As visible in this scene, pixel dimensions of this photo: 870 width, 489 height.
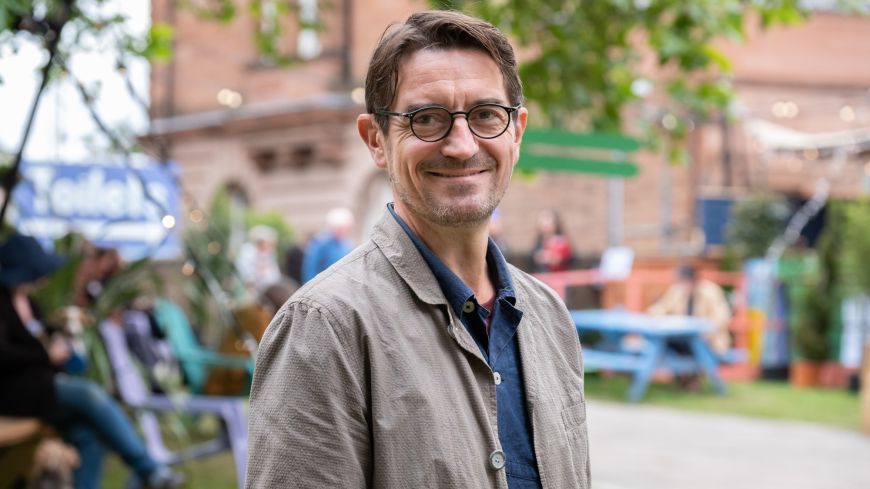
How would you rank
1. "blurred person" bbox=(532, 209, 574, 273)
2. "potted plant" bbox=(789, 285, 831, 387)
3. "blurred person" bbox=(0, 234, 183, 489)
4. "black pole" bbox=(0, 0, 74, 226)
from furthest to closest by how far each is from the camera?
"blurred person" bbox=(532, 209, 574, 273)
"potted plant" bbox=(789, 285, 831, 387)
"blurred person" bbox=(0, 234, 183, 489)
"black pole" bbox=(0, 0, 74, 226)

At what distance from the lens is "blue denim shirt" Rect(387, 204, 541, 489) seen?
1843 millimetres

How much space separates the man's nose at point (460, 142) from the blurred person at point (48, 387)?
3.85m

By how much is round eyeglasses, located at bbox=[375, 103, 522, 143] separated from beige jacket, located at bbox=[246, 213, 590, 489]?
8.2 inches

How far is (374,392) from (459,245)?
0.37 metres

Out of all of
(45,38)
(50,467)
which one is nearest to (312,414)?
(45,38)

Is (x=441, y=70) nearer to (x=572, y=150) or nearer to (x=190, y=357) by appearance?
(x=572, y=150)

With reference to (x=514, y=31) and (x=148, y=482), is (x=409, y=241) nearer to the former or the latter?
(x=148, y=482)

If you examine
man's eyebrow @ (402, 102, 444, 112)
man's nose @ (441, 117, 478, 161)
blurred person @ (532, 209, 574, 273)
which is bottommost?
blurred person @ (532, 209, 574, 273)

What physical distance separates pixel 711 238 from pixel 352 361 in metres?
18.8

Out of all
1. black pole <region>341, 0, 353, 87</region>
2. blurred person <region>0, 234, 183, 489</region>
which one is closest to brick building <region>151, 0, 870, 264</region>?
black pole <region>341, 0, 353, 87</region>

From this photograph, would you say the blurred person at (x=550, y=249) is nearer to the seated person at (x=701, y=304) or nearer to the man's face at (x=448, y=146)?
the seated person at (x=701, y=304)

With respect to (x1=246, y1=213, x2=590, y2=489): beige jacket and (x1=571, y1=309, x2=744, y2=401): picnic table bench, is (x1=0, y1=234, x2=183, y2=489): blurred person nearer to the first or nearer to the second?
(x1=246, y1=213, x2=590, y2=489): beige jacket

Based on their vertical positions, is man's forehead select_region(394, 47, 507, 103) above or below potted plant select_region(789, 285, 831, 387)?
above

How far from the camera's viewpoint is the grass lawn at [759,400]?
11094 millimetres
